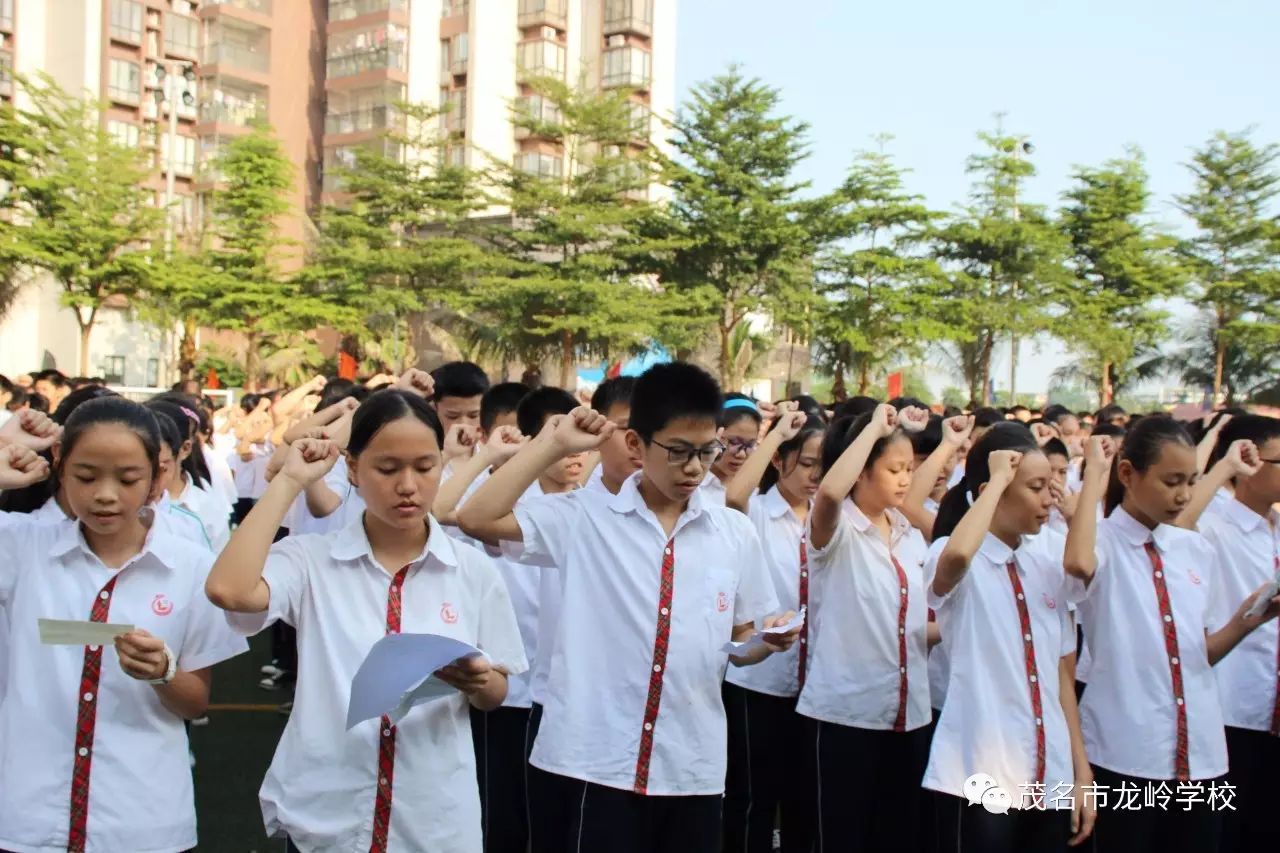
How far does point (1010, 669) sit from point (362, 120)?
34468mm

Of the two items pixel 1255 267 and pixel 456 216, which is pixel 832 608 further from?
pixel 1255 267

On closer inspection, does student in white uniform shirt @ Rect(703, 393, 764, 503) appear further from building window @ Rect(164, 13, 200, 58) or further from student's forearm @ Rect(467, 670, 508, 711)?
building window @ Rect(164, 13, 200, 58)

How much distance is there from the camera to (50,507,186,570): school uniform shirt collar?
7.91 feet

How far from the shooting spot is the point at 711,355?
29234 mm

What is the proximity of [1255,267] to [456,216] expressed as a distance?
55.1 feet

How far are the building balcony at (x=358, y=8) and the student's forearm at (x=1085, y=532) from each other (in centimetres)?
3366

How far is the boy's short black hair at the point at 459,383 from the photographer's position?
446 centimetres

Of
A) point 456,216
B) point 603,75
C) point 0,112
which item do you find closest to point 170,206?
point 0,112

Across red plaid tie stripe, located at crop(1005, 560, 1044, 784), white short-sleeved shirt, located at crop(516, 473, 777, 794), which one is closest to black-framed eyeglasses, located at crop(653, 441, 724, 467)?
white short-sleeved shirt, located at crop(516, 473, 777, 794)

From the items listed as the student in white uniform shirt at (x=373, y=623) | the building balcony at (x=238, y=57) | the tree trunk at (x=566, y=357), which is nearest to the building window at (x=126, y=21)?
the building balcony at (x=238, y=57)

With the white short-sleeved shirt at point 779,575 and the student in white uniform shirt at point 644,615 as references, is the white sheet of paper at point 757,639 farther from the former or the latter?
the white short-sleeved shirt at point 779,575

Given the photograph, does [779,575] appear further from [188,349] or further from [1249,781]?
[188,349]

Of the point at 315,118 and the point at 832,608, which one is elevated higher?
the point at 315,118

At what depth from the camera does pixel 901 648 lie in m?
3.49
